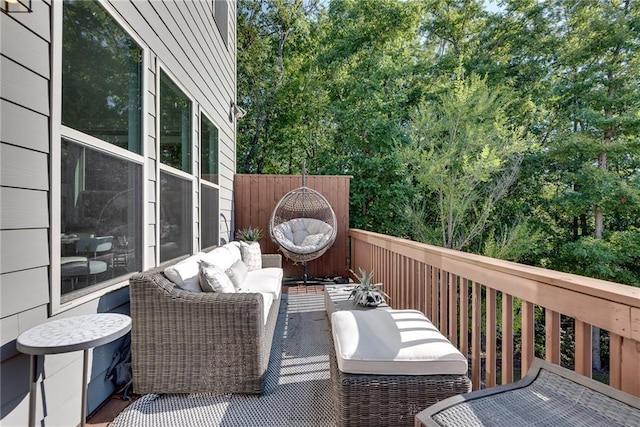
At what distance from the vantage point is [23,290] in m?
1.43

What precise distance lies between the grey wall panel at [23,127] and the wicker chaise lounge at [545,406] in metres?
1.84

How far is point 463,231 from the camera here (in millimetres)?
9000

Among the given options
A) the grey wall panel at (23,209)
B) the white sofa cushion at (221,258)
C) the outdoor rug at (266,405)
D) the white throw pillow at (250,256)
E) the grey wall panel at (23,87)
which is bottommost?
the outdoor rug at (266,405)

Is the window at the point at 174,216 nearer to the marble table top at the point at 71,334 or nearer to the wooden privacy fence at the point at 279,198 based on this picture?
the marble table top at the point at 71,334

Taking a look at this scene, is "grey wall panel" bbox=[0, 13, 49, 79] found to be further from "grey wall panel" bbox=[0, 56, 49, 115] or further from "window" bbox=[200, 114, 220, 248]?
"window" bbox=[200, 114, 220, 248]

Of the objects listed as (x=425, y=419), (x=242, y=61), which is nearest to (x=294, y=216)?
(x=425, y=419)

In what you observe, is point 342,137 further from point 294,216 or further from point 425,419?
point 425,419

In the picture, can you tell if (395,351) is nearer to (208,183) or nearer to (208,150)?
(208,183)

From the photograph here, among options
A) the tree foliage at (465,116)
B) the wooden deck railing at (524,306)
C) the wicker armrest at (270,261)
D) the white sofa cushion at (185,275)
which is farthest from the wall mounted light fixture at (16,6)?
the tree foliage at (465,116)

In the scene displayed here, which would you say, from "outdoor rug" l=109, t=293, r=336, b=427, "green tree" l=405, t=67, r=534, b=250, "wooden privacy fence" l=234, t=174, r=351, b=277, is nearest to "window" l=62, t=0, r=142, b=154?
"outdoor rug" l=109, t=293, r=336, b=427

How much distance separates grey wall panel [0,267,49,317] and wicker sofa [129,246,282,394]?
0.51 metres

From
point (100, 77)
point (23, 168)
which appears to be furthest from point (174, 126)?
point (23, 168)

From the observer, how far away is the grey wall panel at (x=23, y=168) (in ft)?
4.42

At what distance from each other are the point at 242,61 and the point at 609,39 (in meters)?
9.42
